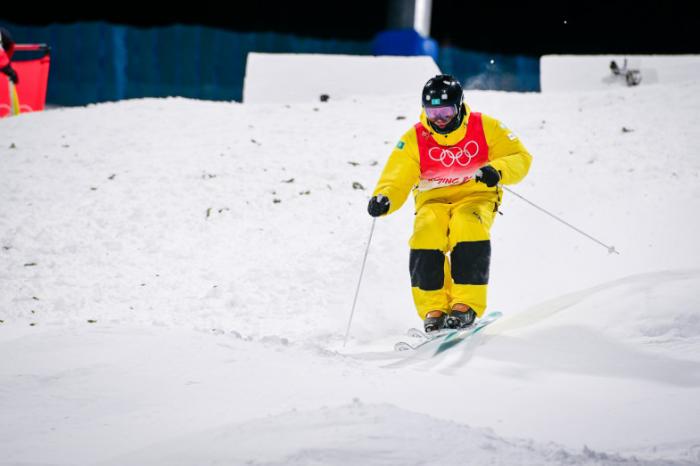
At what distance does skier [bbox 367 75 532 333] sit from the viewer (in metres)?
3.88

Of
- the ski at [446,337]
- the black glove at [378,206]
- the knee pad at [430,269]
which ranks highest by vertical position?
the black glove at [378,206]

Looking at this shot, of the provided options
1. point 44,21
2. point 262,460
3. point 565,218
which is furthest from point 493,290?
point 44,21

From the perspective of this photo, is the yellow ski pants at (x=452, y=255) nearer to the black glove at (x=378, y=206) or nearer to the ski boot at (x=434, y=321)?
the ski boot at (x=434, y=321)

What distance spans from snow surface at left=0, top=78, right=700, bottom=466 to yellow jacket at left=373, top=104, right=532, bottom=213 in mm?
800

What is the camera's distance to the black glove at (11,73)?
9.52m

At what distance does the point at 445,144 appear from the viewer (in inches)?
159

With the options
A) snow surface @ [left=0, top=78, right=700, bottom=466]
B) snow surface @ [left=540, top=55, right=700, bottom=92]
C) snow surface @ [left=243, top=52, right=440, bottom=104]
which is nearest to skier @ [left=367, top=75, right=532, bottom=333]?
snow surface @ [left=0, top=78, right=700, bottom=466]

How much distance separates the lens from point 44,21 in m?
15.7

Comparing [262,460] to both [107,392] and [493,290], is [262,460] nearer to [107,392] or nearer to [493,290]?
[107,392]

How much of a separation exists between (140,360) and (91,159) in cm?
494

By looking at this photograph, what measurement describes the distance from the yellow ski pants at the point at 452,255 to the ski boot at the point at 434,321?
0.04 metres

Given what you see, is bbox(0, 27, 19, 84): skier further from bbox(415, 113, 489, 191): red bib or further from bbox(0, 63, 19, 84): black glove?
bbox(415, 113, 489, 191): red bib

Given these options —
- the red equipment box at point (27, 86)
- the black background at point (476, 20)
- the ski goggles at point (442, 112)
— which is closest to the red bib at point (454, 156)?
the ski goggles at point (442, 112)

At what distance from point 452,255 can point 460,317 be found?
36cm
